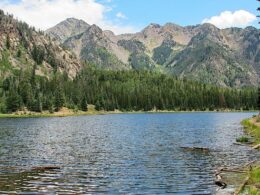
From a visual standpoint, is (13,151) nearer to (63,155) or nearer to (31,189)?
(63,155)

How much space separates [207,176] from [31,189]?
19941 mm

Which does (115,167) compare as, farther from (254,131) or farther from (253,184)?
(254,131)

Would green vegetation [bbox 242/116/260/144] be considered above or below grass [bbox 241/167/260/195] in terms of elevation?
above

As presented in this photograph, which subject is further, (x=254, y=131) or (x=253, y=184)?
(x=254, y=131)

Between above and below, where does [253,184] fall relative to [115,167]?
above

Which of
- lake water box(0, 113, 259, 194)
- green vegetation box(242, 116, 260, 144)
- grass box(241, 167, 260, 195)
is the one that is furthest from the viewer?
green vegetation box(242, 116, 260, 144)

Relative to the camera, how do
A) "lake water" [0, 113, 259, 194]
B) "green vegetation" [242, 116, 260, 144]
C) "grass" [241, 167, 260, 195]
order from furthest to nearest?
"green vegetation" [242, 116, 260, 144] → "lake water" [0, 113, 259, 194] → "grass" [241, 167, 260, 195]

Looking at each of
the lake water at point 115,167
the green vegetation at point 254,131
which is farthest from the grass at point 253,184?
the green vegetation at point 254,131

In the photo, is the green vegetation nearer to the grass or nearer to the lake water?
the lake water

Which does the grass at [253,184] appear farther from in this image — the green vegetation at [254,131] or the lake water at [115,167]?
the green vegetation at [254,131]

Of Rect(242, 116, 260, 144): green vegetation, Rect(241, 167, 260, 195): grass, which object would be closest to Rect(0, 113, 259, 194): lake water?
Rect(241, 167, 260, 195): grass

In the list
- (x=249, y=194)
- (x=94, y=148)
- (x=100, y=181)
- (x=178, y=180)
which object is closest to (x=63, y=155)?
(x=94, y=148)

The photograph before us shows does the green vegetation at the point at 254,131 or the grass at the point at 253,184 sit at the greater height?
the green vegetation at the point at 254,131

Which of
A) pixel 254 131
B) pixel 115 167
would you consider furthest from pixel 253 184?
pixel 254 131
